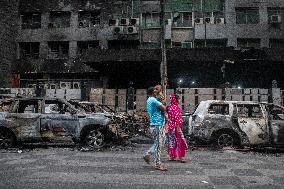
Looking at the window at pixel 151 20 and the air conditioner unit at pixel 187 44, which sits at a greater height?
the window at pixel 151 20

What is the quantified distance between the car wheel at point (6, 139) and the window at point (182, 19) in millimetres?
24194

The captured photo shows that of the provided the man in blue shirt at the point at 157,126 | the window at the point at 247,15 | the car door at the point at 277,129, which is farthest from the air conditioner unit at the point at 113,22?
the man in blue shirt at the point at 157,126

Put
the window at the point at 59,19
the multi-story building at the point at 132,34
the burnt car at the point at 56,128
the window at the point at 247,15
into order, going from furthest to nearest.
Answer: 1. the window at the point at 59,19
2. the window at the point at 247,15
3. the multi-story building at the point at 132,34
4. the burnt car at the point at 56,128

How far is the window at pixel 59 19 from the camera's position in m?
36.5

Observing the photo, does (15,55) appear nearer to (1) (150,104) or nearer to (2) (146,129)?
(2) (146,129)

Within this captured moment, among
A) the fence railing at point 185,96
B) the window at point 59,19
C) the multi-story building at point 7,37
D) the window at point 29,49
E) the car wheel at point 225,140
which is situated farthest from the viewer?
the window at point 29,49

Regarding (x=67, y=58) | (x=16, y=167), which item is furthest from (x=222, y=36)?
(x=16, y=167)

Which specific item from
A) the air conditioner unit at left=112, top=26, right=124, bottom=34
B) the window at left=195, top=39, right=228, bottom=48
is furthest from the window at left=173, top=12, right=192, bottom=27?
the air conditioner unit at left=112, top=26, right=124, bottom=34

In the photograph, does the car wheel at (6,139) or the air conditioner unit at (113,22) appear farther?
the air conditioner unit at (113,22)

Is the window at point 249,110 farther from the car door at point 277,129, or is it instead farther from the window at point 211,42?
the window at point 211,42

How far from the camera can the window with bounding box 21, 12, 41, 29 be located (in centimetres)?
3703

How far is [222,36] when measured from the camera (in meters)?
33.2

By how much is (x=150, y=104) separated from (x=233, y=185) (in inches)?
104

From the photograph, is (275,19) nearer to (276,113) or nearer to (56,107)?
(276,113)
